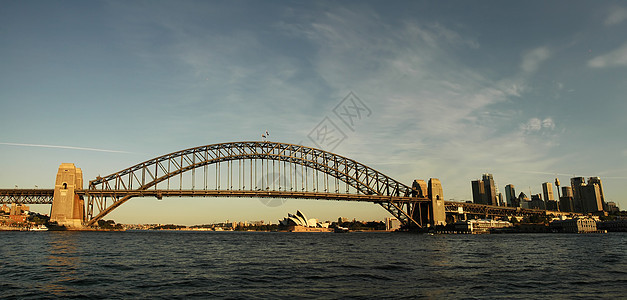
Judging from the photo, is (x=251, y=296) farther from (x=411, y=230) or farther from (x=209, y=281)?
(x=411, y=230)

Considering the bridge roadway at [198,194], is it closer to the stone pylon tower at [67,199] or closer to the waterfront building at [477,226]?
the stone pylon tower at [67,199]

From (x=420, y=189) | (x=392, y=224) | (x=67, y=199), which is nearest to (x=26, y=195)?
(x=67, y=199)

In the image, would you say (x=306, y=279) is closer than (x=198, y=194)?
Yes

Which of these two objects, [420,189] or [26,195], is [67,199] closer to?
[26,195]

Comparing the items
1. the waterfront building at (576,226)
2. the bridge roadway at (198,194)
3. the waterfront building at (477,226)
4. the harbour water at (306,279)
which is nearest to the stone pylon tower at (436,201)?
the bridge roadway at (198,194)

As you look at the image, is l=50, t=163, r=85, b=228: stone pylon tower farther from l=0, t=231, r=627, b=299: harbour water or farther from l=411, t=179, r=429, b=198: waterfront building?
l=411, t=179, r=429, b=198: waterfront building

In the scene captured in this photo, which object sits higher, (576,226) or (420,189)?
(420,189)

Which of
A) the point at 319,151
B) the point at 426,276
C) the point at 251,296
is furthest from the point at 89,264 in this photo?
the point at 319,151

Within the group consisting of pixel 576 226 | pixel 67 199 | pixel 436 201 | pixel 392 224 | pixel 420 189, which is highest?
pixel 420 189
